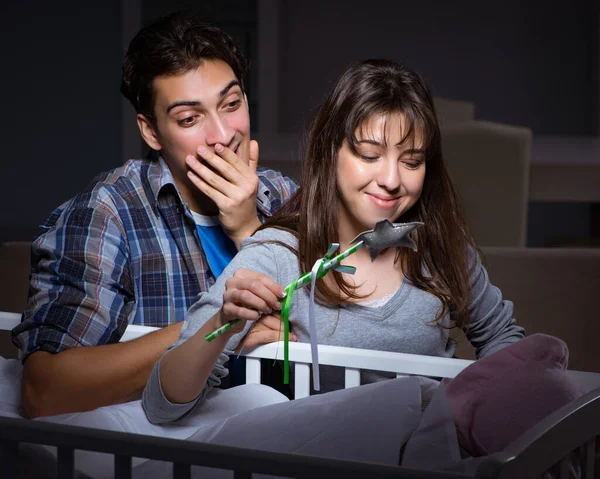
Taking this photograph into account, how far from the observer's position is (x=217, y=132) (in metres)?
1.34

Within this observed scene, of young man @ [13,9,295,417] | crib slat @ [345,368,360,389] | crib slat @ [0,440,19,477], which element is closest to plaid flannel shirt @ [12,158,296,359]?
young man @ [13,9,295,417]

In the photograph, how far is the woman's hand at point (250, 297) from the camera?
893 millimetres

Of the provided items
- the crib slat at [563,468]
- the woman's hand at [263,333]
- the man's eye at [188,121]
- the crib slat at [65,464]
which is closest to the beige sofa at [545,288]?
the man's eye at [188,121]

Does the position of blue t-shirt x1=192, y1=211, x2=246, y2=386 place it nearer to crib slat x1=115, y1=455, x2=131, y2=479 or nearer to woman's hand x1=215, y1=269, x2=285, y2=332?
woman's hand x1=215, y1=269, x2=285, y2=332

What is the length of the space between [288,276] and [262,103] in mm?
3527

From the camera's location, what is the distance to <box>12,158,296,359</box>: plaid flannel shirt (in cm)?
123

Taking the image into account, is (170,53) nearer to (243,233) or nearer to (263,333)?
(243,233)

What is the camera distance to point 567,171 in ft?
9.43

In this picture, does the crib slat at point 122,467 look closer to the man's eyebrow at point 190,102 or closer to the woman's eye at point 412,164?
the woman's eye at point 412,164

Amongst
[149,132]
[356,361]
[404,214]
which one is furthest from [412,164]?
[149,132]

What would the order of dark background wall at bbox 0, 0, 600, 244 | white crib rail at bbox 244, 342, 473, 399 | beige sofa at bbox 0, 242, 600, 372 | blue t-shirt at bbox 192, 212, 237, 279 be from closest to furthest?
white crib rail at bbox 244, 342, 473, 399
blue t-shirt at bbox 192, 212, 237, 279
beige sofa at bbox 0, 242, 600, 372
dark background wall at bbox 0, 0, 600, 244

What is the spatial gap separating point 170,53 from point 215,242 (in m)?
0.28

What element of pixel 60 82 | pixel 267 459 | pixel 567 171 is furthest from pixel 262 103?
pixel 267 459

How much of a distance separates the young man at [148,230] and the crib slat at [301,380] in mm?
59
